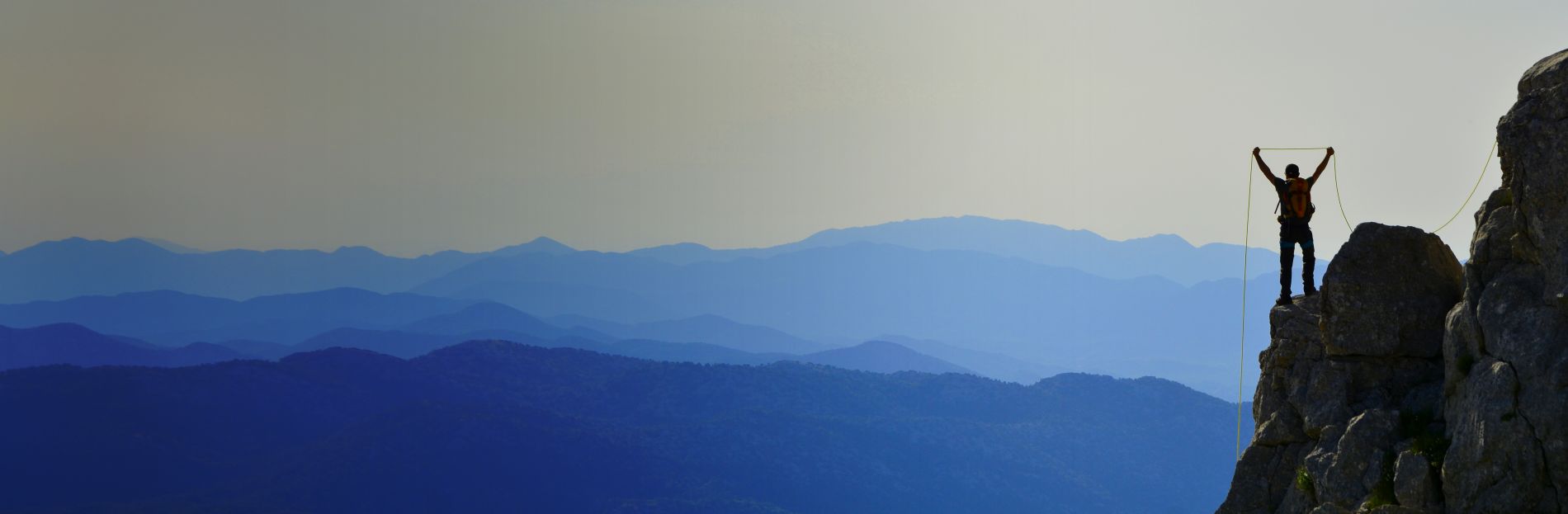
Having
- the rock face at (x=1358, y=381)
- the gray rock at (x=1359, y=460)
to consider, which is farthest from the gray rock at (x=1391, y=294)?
the gray rock at (x=1359, y=460)

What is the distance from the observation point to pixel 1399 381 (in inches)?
914

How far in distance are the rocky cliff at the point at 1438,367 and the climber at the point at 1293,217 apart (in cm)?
95

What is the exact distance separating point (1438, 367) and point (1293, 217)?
4887mm

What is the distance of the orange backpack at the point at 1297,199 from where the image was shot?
2659cm

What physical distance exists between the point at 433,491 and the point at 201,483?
82.4ft

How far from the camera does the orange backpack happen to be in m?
26.6

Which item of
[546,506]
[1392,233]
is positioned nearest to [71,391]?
[546,506]

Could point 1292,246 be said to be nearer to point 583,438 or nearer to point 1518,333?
point 1518,333

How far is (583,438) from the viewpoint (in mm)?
156000

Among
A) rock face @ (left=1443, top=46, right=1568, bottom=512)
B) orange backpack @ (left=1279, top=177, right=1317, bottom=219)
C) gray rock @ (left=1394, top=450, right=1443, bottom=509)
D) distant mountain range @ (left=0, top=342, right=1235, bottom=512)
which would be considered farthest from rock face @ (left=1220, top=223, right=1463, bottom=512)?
distant mountain range @ (left=0, top=342, right=1235, bottom=512)

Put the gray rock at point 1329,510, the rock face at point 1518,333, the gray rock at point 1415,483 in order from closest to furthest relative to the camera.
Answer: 1. the rock face at point 1518,333
2. the gray rock at point 1415,483
3. the gray rock at point 1329,510

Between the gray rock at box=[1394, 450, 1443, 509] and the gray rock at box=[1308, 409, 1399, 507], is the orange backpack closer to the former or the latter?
the gray rock at box=[1308, 409, 1399, 507]

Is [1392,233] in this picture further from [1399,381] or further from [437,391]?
[437,391]

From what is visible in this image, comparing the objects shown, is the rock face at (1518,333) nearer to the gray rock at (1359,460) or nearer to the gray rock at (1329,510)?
the gray rock at (1359,460)
